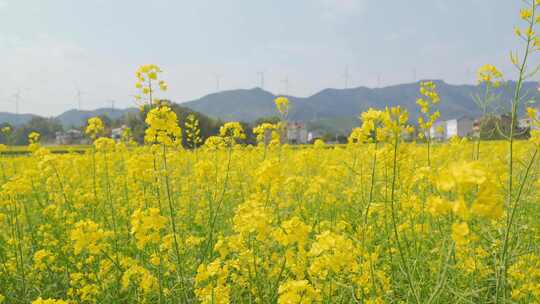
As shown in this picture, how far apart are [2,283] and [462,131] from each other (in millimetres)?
59091

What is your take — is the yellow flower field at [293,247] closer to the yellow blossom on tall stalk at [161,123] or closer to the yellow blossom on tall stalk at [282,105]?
the yellow blossom on tall stalk at [161,123]

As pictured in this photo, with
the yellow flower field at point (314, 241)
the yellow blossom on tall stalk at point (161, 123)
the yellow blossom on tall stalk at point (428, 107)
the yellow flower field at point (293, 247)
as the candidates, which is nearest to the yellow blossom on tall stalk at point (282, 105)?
the yellow flower field at point (314, 241)

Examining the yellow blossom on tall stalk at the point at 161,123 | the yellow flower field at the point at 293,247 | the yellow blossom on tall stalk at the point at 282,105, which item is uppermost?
the yellow blossom on tall stalk at the point at 282,105

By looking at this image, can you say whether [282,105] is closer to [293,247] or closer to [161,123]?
[293,247]

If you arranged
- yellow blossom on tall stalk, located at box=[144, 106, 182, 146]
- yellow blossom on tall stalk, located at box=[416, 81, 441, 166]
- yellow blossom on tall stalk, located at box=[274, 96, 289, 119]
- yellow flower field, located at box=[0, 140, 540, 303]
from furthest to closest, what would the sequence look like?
yellow blossom on tall stalk, located at box=[274, 96, 289, 119]
yellow blossom on tall stalk, located at box=[416, 81, 441, 166]
yellow blossom on tall stalk, located at box=[144, 106, 182, 146]
yellow flower field, located at box=[0, 140, 540, 303]

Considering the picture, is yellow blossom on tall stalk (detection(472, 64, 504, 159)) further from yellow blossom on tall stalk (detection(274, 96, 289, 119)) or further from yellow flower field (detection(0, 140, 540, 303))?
yellow blossom on tall stalk (detection(274, 96, 289, 119))

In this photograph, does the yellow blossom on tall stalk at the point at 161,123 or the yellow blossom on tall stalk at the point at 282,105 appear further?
the yellow blossom on tall stalk at the point at 282,105

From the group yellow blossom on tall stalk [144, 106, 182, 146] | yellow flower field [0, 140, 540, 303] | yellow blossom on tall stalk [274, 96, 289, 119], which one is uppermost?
yellow blossom on tall stalk [274, 96, 289, 119]

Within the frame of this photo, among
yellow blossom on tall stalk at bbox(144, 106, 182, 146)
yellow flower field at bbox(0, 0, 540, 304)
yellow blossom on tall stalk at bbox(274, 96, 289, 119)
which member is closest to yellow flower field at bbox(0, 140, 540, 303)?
yellow flower field at bbox(0, 0, 540, 304)

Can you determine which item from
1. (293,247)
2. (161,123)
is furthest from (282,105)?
(161,123)

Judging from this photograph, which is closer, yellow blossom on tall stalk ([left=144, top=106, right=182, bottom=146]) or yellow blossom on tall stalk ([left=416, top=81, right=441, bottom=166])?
yellow blossom on tall stalk ([left=144, top=106, right=182, bottom=146])

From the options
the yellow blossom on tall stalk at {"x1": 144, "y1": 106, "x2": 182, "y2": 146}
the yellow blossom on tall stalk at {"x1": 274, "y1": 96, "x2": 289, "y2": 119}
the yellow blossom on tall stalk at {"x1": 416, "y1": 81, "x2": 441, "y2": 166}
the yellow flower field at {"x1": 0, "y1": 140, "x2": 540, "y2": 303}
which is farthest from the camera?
the yellow blossom on tall stalk at {"x1": 274, "y1": 96, "x2": 289, "y2": 119}

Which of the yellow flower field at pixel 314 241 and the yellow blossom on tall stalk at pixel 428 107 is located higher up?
the yellow blossom on tall stalk at pixel 428 107

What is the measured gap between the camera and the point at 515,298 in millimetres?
2508
